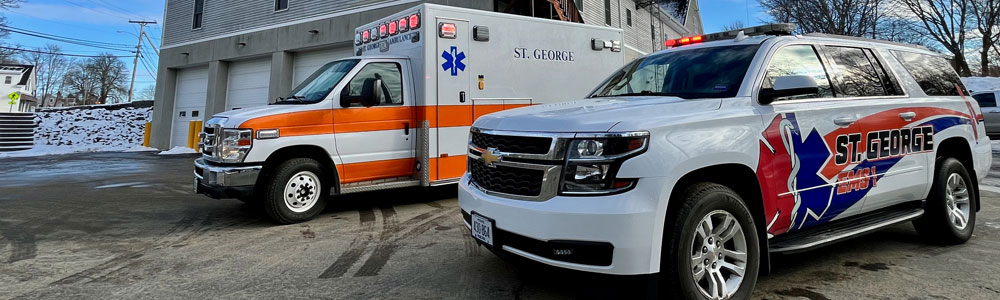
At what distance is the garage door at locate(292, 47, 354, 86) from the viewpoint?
54.3ft

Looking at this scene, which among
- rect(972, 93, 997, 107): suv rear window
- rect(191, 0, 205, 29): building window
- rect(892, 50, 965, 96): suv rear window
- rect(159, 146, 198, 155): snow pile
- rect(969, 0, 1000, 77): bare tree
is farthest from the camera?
rect(969, 0, 1000, 77): bare tree

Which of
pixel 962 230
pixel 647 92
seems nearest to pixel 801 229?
pixel 647 92

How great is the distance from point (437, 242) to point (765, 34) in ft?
10.5

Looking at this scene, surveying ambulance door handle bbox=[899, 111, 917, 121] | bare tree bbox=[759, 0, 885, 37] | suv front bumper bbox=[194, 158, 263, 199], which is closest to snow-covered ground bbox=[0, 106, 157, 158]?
suv front bumper bbox=[194, 158, 263, 199]

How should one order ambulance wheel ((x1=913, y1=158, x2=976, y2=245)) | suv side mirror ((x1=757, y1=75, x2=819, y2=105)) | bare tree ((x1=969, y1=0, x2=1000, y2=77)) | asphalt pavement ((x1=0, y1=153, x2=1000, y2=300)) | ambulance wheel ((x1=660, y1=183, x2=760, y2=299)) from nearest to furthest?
ambulance wheel ((x1=660, y1=183, x2=760, y2=299)) → suv side mirror ((x1=757, y1=75, x2=819, y2=105)) → asphalt pavement ((x1=0, y1=153, x2=1000, y2=300)) → ambulance wheel ((x1=913, y1=158, x2=976, y2=245)) → bare tree ((x1=969, y1=0, x2=1000, y2=77))

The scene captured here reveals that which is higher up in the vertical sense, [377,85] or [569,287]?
[377,85]

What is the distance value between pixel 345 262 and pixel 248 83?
1734 cm

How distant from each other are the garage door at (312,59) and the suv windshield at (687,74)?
541 inches

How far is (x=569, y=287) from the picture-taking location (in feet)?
10.8

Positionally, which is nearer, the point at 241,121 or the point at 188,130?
the point at 241,121

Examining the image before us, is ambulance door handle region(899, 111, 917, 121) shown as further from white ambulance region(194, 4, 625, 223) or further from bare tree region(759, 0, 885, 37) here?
bare tree region(759, 0, 885, 37)

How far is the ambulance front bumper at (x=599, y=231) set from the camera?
2.41 meters

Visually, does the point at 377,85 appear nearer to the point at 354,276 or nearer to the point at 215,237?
the point at 215,237

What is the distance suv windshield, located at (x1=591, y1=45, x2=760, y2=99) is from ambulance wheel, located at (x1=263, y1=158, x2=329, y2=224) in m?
3.39
